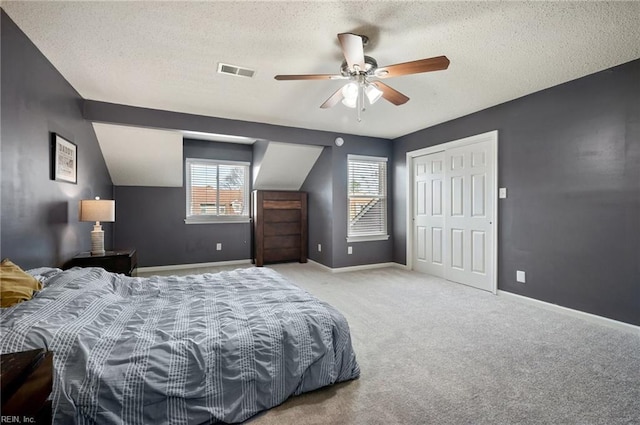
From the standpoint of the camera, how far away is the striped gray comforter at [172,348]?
125 centimetres

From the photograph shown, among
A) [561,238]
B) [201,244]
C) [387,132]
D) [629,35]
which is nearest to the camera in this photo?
[629,35]

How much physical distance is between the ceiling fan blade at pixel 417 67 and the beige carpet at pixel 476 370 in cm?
210

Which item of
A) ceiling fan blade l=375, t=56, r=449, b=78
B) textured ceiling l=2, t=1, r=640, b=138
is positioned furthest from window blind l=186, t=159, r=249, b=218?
ceiling fan blade l=375, t=56, r=449, b=78

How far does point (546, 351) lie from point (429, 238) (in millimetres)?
2603

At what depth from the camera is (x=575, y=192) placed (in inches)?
118

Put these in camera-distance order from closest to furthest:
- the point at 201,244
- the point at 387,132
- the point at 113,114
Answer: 1. the point at 113,114
2. the point at 387,132
3. the point at 201,244

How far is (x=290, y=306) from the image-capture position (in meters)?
1.89

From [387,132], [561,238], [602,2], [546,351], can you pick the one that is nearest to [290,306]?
[546,351]

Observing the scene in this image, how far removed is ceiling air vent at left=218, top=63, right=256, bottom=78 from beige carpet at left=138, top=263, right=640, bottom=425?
259 centimetres

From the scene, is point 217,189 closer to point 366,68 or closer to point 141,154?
point 141,154

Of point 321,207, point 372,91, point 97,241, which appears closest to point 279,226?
point 321,207

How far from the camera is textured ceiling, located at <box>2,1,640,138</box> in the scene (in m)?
1.92

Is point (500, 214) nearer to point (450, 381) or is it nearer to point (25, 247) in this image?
point (450, 381)

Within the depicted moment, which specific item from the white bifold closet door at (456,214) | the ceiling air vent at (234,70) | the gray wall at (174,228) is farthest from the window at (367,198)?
the ceiling air vent at (234,70)
